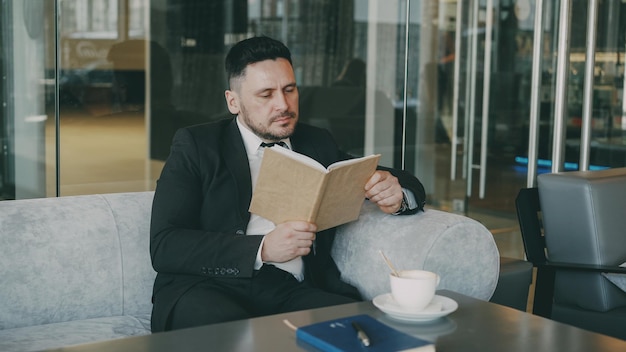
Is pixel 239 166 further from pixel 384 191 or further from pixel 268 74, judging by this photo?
pixel 384 191

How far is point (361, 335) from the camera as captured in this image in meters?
1.69

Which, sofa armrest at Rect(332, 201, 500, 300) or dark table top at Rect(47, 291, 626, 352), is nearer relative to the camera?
dark table top at Rect(47, 291, 626, 352)

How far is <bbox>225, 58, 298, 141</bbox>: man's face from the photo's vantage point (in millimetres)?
2713

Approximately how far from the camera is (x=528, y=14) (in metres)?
6.69

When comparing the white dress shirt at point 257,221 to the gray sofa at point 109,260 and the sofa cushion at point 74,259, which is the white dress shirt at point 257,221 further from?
the sofa cushion at point 74,259

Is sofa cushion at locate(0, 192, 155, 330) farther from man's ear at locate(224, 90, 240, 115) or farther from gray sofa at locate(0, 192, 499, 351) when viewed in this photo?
man's ear at locate(224, 90, 240, 115)

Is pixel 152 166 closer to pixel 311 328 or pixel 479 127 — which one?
pixel 479 127

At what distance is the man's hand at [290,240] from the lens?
7.87 ft

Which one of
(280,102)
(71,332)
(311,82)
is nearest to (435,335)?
(280,102)

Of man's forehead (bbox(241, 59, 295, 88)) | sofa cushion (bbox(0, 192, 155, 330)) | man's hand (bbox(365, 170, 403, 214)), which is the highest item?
man's forehead (bbox(241, 59, 295, 88))

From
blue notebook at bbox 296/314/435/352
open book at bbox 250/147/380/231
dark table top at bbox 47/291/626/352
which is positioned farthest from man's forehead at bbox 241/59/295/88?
blue notebook at bbox 296/314/435/352

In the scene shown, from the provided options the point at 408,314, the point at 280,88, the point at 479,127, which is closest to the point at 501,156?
the point at 479,127

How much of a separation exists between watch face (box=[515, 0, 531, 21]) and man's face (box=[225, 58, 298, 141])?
172 inches

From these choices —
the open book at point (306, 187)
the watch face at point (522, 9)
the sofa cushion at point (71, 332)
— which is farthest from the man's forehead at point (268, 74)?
the watch face at point (522, 9)
